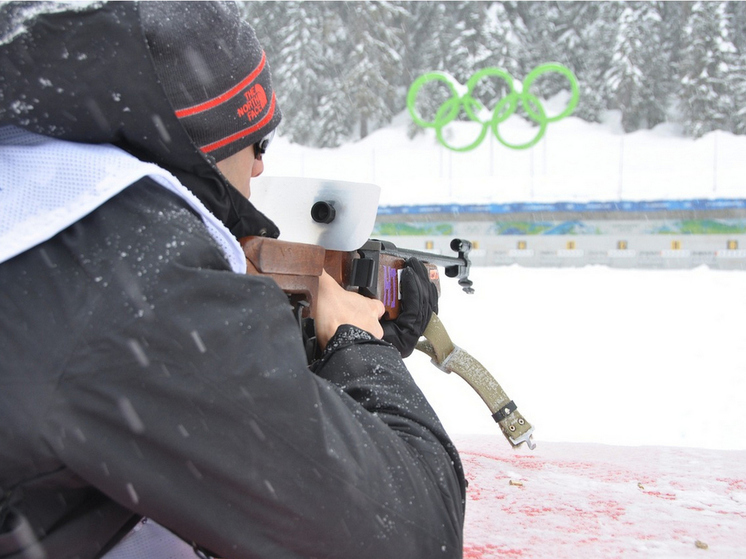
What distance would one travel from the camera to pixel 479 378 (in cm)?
254

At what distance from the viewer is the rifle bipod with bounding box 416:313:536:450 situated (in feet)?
7.92

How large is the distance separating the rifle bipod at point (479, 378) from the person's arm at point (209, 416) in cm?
152

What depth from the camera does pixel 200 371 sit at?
30.0 inches

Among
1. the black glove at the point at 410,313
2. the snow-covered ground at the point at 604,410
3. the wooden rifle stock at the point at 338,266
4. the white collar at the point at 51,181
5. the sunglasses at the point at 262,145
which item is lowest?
the snow-covered ground at the point at 604,410

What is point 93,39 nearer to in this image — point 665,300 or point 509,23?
point 665,300

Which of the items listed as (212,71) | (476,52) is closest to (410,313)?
(212,71)

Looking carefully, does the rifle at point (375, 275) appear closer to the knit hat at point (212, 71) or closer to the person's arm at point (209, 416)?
the knit hat at point (212, 71)

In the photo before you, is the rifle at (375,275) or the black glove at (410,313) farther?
the black glove at (410,313)

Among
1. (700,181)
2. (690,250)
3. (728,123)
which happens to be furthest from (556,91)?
(690,250)

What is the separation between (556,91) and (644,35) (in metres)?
5.81

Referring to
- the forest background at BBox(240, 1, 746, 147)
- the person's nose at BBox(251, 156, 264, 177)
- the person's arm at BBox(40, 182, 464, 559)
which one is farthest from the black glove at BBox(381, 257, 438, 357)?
the forest background at BBox(240, 1, 746, 147)

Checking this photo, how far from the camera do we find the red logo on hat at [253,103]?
1096 mm

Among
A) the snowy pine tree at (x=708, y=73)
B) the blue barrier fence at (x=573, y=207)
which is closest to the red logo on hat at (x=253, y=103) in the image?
the blue barrier fence at (x=573, y=207)

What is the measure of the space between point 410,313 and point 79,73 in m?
1.37
